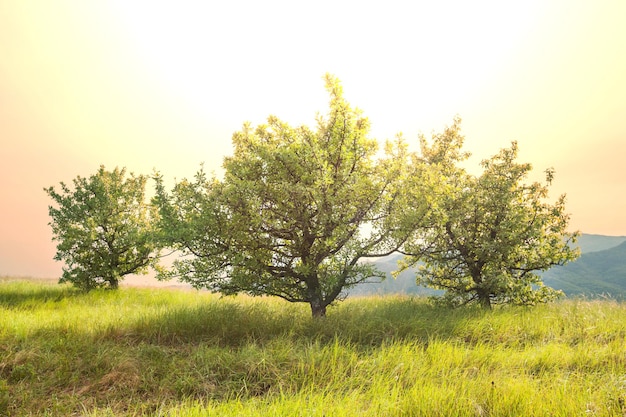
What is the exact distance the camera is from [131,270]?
2012 cm

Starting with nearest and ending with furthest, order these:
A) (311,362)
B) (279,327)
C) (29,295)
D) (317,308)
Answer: (311,362), (279,327), (317,308), (29,295)

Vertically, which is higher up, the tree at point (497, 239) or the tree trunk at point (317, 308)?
the tree at point (497, 239)

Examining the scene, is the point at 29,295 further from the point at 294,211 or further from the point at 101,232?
the point at 294,211

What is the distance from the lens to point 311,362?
8.08 meters

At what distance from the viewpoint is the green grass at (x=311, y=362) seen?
20.1 ft

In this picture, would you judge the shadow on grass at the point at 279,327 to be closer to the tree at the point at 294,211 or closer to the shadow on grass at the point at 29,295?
the tree at the point at 294,211

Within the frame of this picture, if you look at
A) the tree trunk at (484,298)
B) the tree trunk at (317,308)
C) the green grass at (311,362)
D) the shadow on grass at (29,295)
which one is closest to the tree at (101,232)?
the shadow on grass at (29,295)

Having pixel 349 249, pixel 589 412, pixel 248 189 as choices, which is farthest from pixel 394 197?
pixel 589 412

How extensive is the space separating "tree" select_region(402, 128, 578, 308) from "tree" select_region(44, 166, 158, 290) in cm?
1445

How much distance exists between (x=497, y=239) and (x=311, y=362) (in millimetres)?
10263

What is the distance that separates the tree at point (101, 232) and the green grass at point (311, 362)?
247 inches

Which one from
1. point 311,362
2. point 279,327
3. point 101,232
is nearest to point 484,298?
point 279,327

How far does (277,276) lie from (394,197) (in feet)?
15.6

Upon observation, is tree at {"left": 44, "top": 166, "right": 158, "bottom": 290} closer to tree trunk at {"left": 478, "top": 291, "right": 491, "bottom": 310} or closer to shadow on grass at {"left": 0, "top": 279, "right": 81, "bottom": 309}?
shadow on grass at {"left": 0, "top": 279, "right": 81, "bottom": 309}
